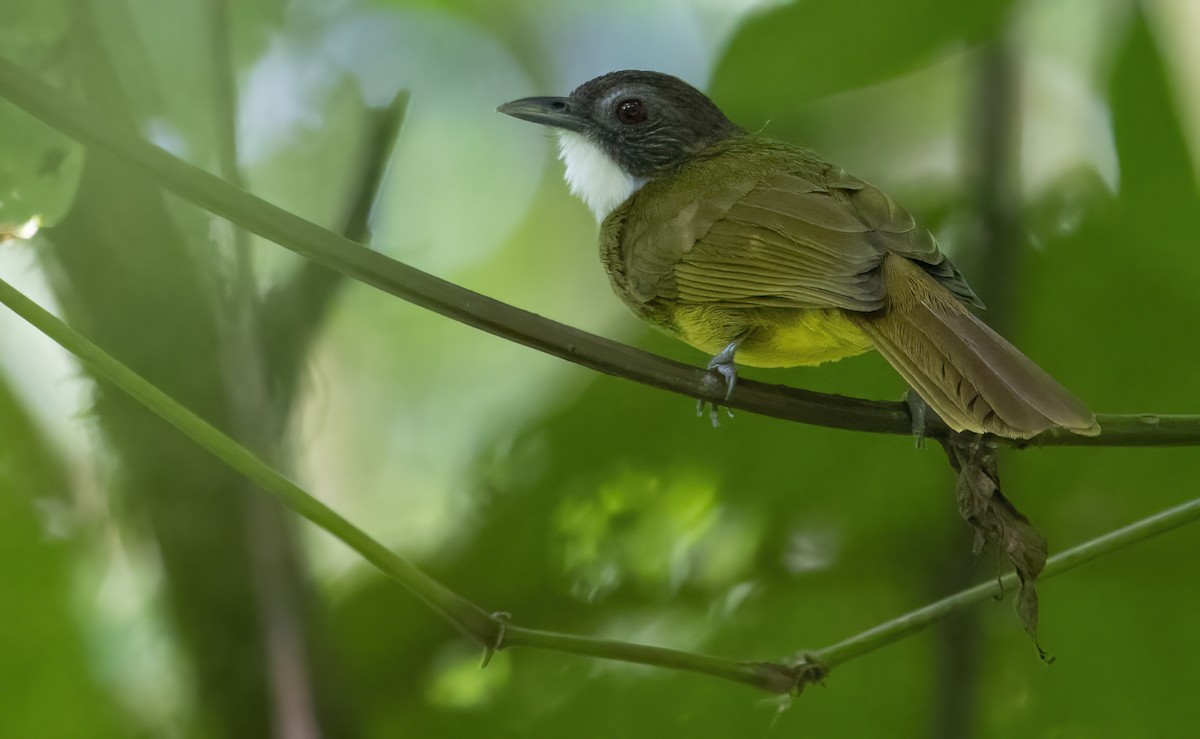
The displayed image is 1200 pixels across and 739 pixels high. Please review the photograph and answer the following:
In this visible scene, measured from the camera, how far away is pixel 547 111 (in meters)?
2.48

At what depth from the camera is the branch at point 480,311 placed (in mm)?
1049

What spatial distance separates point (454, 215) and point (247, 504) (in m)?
0.97

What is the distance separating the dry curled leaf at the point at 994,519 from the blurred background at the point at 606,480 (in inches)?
12.4

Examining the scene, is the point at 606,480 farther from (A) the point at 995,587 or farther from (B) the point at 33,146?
(B) the point at 33,146

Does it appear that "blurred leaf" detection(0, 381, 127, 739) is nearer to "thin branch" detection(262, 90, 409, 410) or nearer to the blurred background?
the blurred background

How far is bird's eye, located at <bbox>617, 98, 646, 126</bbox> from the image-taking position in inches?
100

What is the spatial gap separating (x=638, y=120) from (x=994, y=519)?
1.36 m

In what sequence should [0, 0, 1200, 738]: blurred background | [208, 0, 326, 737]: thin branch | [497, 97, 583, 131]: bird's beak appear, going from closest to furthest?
1. [208, 0, 326, 737]: thin branch
2. [0, 0, 1200, 738]: blurred background
3. [497, 97, 583, 131]: bird's beak

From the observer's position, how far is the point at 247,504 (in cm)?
193

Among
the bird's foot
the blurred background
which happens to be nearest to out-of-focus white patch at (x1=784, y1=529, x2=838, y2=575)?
the blurred background

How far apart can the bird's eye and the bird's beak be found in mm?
93

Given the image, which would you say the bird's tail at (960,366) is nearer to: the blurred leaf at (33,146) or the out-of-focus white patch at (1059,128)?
the out-of-focus white patch at (1059,128)

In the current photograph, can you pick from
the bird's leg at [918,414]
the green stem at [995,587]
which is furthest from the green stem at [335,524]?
the bird's leg at [918,414]

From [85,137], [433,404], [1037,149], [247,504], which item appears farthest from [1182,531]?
[85,137]
